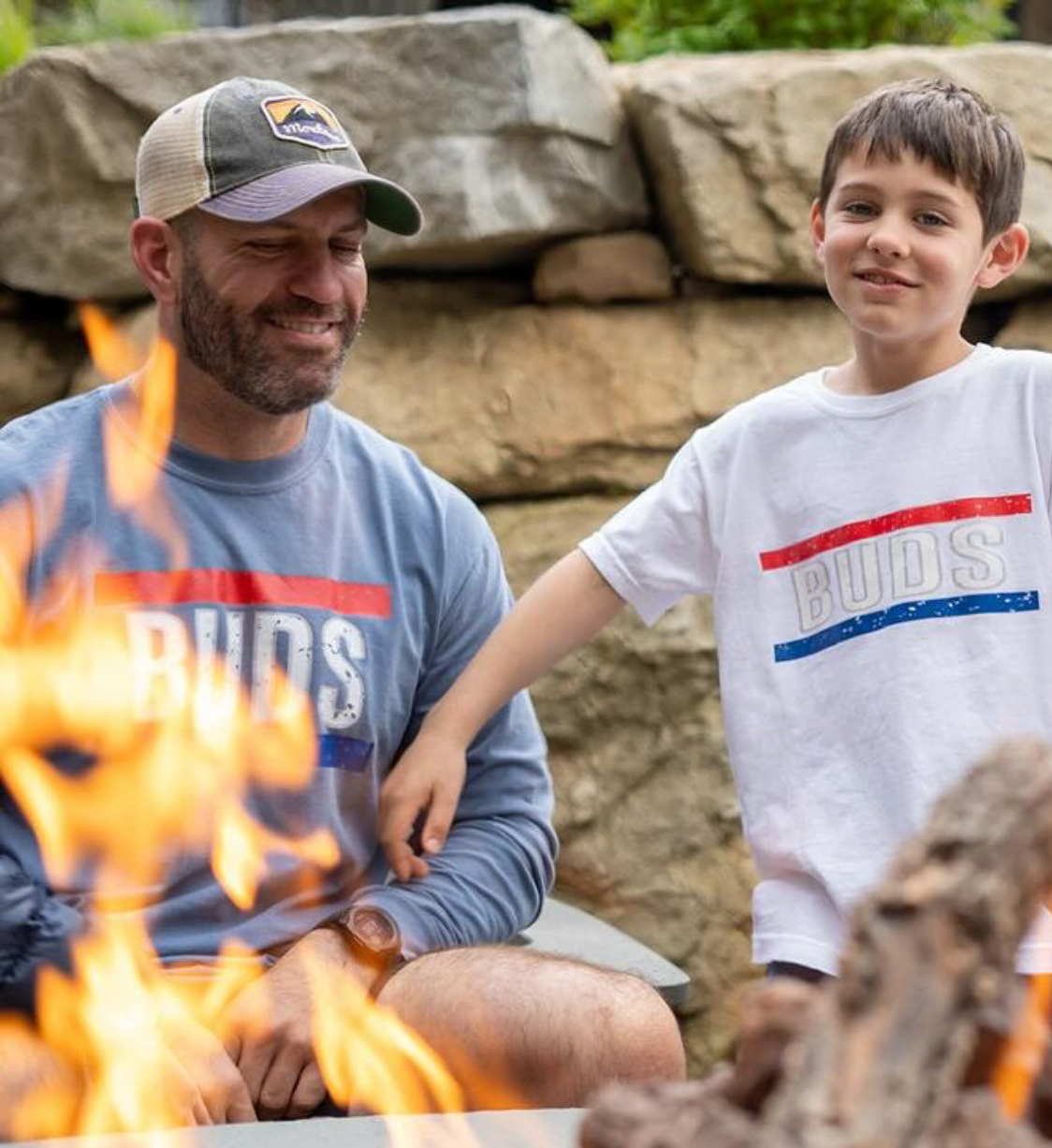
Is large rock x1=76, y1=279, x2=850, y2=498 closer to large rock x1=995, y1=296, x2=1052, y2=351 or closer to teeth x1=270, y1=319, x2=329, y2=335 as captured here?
large rock x1=995, y1=296, x2=1052, y2=351

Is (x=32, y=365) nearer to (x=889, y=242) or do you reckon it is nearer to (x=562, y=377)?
(x=562, y=377)

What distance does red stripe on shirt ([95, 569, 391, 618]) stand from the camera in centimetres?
252

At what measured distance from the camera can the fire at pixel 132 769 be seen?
7.77 feet

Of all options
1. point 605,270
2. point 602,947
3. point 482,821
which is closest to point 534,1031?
point 482,821

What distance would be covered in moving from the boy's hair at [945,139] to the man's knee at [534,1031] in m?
1.08

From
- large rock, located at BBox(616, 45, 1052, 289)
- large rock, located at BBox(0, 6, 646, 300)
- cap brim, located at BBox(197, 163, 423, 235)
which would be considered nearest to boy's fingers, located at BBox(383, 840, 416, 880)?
cap brim, located at BBox(197, 163, 423, 235)

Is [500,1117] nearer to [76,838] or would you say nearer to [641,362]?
[76,838]

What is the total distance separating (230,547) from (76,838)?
418mm

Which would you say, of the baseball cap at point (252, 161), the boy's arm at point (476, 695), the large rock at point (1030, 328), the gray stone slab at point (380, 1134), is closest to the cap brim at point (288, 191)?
the baseball cap at point (252, 161)

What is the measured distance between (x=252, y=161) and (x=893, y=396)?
2.97ft

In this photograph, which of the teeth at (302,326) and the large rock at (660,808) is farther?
the large rock at (660,808)

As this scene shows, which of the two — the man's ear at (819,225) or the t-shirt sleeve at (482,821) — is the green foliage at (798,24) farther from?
the t-shirt sleeve at (482,821)

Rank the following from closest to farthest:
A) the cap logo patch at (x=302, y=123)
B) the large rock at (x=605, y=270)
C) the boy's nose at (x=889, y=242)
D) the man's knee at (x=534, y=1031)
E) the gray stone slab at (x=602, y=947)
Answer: the man's knee at (x=534, y=1031), the boy's nose at (x=889, y=242), the cap logo patch at (x=302, y=123), the gray stone slab at (x=602, y=947), the large rock at (x=605, y=270)

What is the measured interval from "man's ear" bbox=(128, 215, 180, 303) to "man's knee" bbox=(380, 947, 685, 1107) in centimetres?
102
